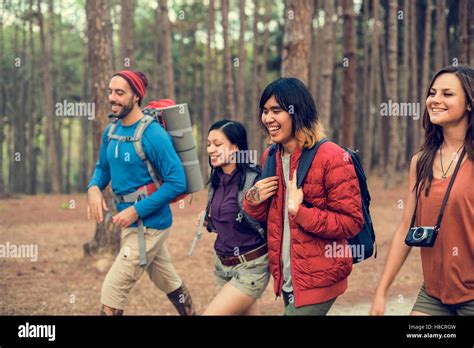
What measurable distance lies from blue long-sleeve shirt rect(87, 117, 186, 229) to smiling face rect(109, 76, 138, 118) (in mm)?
132

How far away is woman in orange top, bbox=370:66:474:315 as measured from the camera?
3346 millimetres

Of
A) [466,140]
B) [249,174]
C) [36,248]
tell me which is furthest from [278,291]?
[36,248]

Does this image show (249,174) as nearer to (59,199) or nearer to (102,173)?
(102,173)

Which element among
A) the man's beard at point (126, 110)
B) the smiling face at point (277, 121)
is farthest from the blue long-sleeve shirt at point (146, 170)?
the smiling face at point (277, 121)

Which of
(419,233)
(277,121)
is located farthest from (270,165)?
(419,233)

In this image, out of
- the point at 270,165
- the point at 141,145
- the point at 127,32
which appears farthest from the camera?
the point at 127,32

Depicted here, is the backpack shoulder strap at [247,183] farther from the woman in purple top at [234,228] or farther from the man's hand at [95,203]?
the man's hand at [95,203]

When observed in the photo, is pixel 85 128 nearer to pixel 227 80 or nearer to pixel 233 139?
pixel 227 80

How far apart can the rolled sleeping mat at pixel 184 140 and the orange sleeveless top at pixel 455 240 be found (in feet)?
7.10

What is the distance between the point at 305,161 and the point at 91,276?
6.22m

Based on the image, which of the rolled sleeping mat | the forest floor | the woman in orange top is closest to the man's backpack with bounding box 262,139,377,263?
the woman in orange top

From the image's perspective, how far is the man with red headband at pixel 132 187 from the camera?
493 centimetres

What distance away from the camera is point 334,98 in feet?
101

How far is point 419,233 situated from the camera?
3.38 metres
